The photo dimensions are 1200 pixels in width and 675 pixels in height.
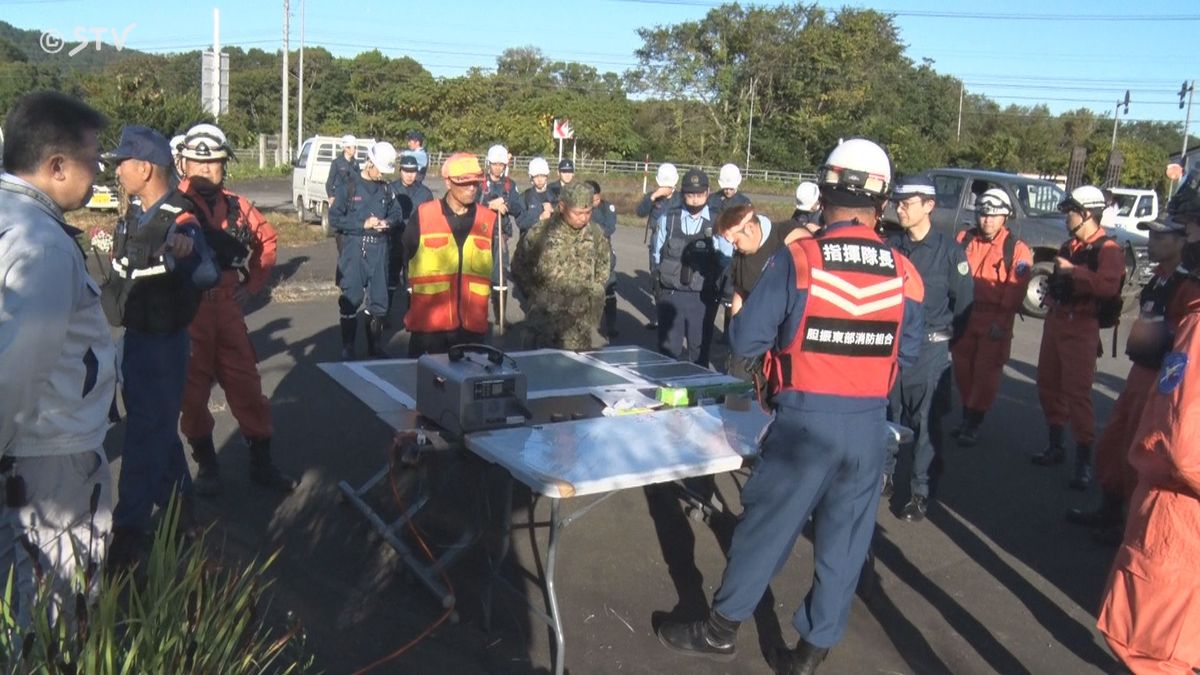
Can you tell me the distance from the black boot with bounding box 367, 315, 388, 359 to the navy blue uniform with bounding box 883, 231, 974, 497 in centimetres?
482

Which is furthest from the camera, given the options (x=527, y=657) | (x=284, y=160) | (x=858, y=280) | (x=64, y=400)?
(x=284, y=160)

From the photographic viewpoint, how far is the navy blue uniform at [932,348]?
5645 mm

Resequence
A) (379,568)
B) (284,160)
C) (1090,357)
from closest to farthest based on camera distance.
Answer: (379,568) → (1090,357) → (284,160)

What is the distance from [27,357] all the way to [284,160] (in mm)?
42196

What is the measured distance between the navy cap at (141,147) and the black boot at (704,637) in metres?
2.94

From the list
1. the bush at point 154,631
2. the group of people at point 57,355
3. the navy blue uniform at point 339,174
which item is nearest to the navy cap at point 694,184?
the navy blue uniform at point 339,174

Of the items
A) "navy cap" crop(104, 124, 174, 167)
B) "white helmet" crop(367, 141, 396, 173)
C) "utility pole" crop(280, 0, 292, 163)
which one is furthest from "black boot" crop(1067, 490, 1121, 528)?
"utility pole" crop(280, 0, 292, 163)

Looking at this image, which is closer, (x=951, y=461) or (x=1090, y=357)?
(x=1090, y=357)

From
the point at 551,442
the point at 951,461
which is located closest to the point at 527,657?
the point at 551,442

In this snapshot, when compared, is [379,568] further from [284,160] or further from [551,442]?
[284,160]

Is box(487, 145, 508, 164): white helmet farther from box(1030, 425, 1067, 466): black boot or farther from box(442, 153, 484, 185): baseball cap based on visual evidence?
box(1030, 425, 1067, 466): black boot

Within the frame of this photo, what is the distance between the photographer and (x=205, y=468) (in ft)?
17.4

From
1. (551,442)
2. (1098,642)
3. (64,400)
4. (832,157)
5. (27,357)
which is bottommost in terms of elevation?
(1098,642)

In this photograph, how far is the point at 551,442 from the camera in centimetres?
380
